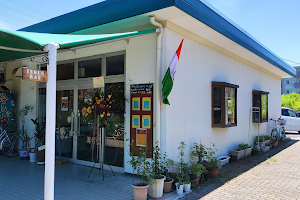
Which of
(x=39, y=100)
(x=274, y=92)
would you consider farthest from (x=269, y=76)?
(x=39, y=100)

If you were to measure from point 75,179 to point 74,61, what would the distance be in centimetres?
329

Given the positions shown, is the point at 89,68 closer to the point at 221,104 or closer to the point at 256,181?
the point at 221,104

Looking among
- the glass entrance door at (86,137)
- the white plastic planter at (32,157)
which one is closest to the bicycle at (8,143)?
the white plastic planter at (32,157)

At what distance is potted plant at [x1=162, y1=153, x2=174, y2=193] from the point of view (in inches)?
187

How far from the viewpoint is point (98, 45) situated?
6.50 meters

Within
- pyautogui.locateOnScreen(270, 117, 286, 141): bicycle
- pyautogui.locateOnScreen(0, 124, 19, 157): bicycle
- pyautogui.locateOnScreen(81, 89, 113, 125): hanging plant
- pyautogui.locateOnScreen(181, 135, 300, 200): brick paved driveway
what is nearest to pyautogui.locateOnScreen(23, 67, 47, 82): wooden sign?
pyautogui.locateOnScreen(81, 89, 113, 125): hanging plant

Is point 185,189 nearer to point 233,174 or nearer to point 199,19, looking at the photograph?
point 233,174

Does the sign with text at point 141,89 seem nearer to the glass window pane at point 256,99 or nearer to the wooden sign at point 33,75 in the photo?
the wooden sign at point 33,75

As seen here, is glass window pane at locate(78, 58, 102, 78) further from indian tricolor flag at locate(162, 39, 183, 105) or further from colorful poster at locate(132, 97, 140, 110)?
indian tricolor flag at locate(162, 39, 183, 105)

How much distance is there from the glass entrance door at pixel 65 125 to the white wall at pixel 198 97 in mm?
3116

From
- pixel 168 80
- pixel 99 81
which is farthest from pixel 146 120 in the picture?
pixel 99 81

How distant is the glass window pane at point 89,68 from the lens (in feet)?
21.6

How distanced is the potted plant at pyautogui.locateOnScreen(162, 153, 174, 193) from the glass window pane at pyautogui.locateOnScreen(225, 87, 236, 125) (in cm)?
274

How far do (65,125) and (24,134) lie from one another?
6.46 feet
